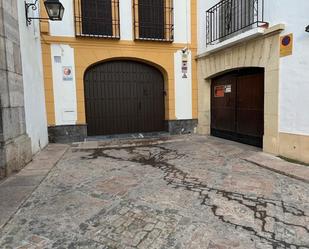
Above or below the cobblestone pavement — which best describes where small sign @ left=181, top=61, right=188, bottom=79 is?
above

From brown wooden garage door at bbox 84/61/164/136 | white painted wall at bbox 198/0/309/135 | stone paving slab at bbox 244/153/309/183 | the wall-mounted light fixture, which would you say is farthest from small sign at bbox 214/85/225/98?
the wall-mounted light fixture

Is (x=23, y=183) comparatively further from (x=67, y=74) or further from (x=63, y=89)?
(x=67, y=74)

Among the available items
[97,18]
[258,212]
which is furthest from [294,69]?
[97,18]

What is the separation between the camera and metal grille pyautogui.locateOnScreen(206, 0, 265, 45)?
5492 mm

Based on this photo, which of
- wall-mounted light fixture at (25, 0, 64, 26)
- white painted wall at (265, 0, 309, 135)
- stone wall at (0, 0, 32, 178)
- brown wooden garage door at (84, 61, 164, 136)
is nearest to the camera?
stone wall at (0, 0, 32, 178)

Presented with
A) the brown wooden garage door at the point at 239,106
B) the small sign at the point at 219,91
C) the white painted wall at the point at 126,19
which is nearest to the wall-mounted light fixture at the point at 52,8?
the white painted wall at the point at 126,19

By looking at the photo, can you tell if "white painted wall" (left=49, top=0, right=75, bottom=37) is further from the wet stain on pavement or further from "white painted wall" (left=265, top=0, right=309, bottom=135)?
"white painted wall" (left=265, top=0, right=309, bottom=135)

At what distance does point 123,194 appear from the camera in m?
3.28

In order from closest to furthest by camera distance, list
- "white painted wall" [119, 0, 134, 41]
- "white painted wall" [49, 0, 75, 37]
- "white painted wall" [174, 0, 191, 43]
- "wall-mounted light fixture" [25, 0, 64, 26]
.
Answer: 1. "wall-mounted light fixture" [25, 0, 64, 26]
2. "white painted wall" [49, 0, 75, 37]
3. "white painted wall" [119, 0, 134, 41]
4. "white painted wall" [174, 0, 191, 43]

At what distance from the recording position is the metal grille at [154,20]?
7281 millimetres

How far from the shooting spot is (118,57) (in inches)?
286

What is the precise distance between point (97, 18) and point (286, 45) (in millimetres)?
4779

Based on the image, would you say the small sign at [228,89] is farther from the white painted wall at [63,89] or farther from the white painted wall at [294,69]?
the white painted wall at [63,89]

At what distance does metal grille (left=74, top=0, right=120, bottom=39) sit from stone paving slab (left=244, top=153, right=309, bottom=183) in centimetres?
479
